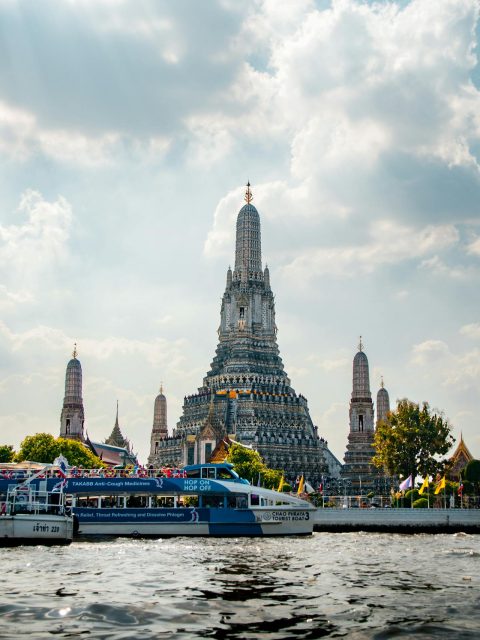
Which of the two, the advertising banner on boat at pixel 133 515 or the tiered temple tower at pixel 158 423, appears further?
the tiered temple tower at pixel 158 423

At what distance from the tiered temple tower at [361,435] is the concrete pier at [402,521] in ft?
188

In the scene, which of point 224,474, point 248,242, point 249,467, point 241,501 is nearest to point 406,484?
point 249,467

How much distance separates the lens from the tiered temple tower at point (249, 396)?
13112 cm

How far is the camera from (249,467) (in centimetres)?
10112

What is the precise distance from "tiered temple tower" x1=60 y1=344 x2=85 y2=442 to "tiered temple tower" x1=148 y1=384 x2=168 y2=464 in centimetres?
1770

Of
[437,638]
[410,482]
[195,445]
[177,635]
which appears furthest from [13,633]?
[195,445]

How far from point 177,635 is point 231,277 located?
129 metres

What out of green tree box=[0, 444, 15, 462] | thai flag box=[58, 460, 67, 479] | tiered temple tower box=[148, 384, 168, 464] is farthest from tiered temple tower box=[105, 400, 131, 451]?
thai flag box=[58, 460, 67, 479]

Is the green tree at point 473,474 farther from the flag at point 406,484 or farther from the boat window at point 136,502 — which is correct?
the boat window at point 136,502

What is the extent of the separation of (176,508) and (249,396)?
77581 mm

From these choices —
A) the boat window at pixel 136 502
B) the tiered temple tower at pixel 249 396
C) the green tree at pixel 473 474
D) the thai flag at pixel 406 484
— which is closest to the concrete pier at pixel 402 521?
the thai flag at pixel 406 484

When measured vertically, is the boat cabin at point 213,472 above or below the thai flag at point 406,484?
above

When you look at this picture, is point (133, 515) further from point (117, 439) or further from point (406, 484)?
point (117, 439)

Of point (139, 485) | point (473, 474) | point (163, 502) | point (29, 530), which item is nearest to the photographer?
point (29, 530)
